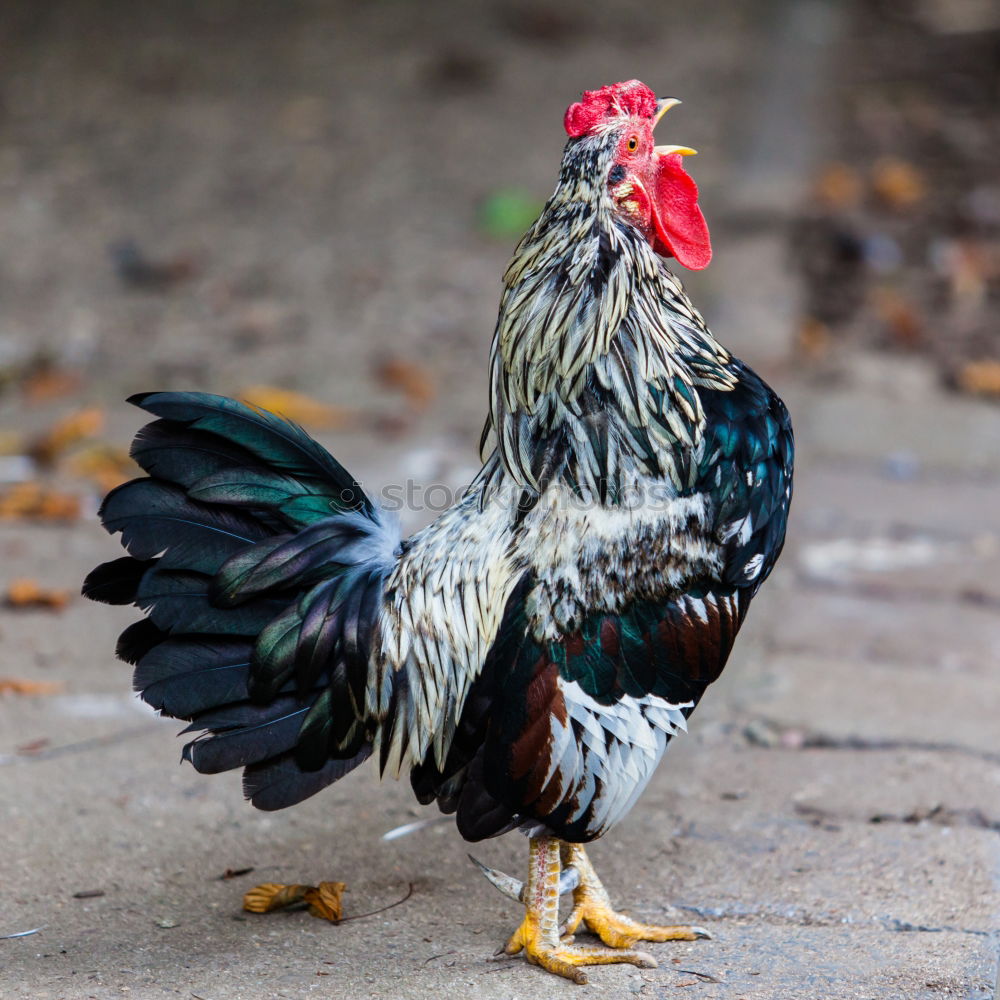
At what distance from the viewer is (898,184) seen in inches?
340

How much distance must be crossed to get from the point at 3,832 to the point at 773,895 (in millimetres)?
2190

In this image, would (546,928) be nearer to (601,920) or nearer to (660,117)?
(601,920)

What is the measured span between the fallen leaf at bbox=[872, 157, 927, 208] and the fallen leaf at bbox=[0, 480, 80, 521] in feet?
19.2

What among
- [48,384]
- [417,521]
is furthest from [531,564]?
[48,384]

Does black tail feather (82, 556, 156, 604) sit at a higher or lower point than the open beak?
lower

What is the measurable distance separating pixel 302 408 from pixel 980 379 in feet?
12.2

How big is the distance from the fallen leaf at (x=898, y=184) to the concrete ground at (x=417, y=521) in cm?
62

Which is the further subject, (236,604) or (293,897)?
(293,897)

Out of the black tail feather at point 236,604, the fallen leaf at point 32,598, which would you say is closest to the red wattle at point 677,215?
the black tail feather at point 236,604

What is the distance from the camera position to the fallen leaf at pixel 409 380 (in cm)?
680

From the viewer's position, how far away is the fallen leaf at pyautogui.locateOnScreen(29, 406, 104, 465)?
6090 mm

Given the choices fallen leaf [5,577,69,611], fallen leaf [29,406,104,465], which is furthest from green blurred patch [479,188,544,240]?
fallen leaf [5,577,69,611]

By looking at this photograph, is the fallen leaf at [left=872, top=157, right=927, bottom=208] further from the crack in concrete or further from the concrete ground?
the crack in concrete

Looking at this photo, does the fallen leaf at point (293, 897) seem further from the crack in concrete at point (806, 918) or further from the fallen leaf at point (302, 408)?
the fallen leaf at point (302, 408)
